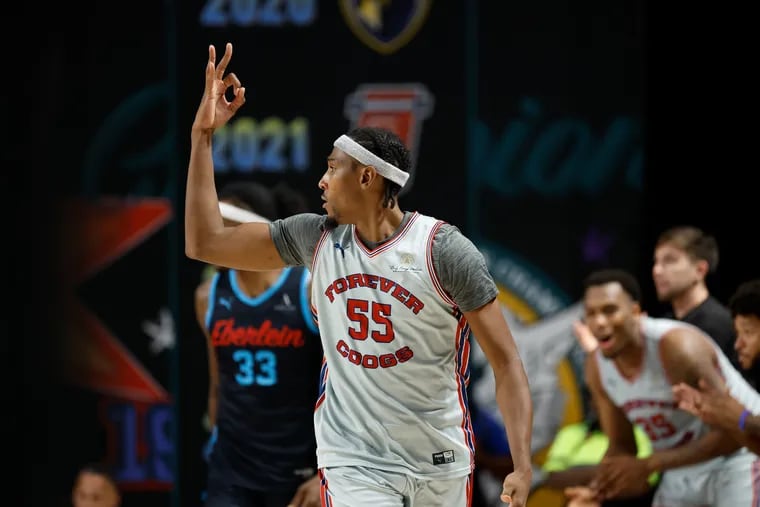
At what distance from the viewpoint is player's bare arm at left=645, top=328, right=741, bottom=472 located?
189 inches

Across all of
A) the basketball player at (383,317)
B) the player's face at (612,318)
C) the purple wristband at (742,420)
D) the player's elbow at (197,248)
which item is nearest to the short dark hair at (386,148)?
the basketball player at (383,317)

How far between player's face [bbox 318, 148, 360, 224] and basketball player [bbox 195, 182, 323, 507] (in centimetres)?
95

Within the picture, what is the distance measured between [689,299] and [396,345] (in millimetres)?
2900

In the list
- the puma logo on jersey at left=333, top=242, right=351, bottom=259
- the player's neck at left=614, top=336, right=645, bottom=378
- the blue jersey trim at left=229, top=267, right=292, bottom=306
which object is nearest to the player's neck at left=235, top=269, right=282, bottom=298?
the blue jersey trim at left=229, top=267, right=292, bottom=306

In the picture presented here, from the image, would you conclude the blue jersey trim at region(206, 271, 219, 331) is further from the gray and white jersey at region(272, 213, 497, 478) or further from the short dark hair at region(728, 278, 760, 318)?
the short dark hair at region(728, 278, 760, 318)

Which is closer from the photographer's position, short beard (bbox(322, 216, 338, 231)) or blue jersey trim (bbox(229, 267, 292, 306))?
short beard (bbox(322, 216, 338, 231))

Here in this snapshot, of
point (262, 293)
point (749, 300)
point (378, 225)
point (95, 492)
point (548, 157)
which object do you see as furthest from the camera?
point (548, 157)

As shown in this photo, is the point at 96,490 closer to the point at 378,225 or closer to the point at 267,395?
the point at 267,395

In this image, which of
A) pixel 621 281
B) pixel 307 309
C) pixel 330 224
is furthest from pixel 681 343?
pixel 330 224

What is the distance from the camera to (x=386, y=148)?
348 cm

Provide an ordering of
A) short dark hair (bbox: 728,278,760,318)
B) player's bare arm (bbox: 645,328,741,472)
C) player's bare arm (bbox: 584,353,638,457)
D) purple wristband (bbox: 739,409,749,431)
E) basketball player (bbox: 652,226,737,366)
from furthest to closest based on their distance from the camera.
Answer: basketball player (bbox: 652,226,737,366) < player's bare arm (bbox: 584,353,638,457) < player's bare arm (bbox: 645,328,741,472) < short dark hair (bbox: 728,278,760,318) < purple wristband (bbox: 739,409,749,431)

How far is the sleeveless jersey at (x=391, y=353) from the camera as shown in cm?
338

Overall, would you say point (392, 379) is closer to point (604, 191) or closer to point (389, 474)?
point (389, 474)

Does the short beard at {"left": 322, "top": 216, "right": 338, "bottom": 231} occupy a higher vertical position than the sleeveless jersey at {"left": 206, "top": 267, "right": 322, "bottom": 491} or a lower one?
higher
